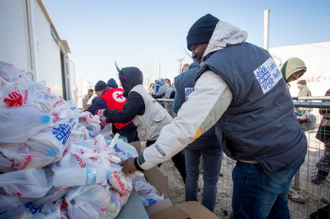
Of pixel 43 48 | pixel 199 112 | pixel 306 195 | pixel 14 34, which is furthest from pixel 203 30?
pixel 306 195

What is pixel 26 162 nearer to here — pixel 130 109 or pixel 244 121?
pixel 244 121

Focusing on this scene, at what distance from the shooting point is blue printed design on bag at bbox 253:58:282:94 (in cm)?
104

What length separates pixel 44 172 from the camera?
96 cm

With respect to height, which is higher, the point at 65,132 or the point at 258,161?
the point at 65,132

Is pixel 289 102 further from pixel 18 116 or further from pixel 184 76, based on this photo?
pixel 18 116

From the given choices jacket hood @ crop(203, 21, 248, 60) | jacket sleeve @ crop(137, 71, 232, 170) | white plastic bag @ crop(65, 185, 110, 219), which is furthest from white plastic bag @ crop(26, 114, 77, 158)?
jacket hood @ crop(203, 21, 248, 60)

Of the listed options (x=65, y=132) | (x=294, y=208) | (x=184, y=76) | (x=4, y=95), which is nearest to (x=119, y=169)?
(x=65, y=132)

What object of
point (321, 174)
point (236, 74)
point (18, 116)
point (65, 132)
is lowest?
point (321, 174)

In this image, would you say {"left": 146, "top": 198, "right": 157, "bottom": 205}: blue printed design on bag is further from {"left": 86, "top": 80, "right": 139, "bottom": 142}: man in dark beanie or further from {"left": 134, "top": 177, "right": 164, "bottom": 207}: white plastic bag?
{"left": 86, "top": 80, "right": 139, "bottom": 142}: man in dark beanie

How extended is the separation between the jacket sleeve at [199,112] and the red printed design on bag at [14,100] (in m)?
0.80

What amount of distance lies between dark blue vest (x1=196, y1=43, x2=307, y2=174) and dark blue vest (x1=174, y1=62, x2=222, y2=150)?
673mm

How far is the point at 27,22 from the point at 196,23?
7.11 feet

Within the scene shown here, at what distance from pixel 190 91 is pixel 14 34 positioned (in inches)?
73.3

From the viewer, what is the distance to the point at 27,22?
220 cm
